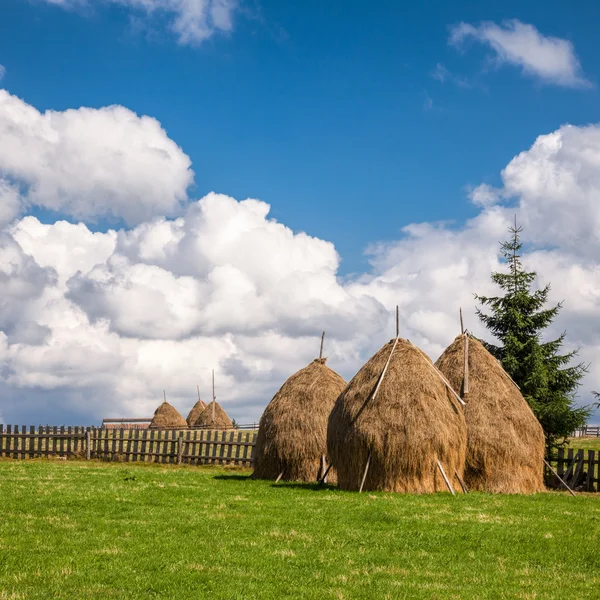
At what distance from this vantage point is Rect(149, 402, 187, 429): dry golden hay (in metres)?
61.8

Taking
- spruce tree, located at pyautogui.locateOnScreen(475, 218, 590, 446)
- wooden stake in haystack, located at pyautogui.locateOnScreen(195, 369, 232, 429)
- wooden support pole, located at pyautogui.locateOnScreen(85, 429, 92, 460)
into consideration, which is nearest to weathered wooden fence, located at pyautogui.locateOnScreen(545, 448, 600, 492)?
spruce tree, located at pyautogui.locateOnScreen(475, 218, 590, 446)

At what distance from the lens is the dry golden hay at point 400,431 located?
19.4 meters

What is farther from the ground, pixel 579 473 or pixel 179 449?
pixel 579 473

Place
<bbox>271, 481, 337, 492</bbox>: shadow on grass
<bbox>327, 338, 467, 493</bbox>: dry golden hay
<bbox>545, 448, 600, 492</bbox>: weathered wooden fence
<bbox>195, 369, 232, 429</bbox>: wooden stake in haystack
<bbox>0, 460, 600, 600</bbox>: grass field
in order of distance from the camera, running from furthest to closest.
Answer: <bbox>195, 369, 232, 429</bbox>: wooden stake in haystack
<bbox>545, 448, 600, 492</bbox>: weathered wooden fence
<bbox>271, 481, 337, 492</bbox>: shadow on grass
<bbox>327, 338, 467, 493</bbox>: dry golden hay
<bbox>0, 460, 600, 600</bbox>: grass field

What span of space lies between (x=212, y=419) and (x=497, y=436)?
42.0 m

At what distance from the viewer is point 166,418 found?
62188mm

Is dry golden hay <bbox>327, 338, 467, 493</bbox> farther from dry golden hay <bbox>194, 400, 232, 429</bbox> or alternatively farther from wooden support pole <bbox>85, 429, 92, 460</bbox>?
dry golden hay <bbox>194, 400, 232, 429</bbox>

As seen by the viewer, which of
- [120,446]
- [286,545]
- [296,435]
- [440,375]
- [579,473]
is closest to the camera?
[286,545]

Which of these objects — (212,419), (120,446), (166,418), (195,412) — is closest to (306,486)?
(120,446)

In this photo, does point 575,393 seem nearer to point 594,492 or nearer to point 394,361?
point 594,492

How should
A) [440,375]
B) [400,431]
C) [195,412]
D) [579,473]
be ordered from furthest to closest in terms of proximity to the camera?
[195,412]
[579,473]
[440,375]
[400,431]

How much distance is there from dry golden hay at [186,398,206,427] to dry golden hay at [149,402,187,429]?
2.10 metres

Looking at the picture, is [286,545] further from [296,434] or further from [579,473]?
[579,473]

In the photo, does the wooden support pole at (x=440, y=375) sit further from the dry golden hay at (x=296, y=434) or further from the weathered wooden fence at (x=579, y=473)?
the weathered wooden fence at (x=579, y=473)
